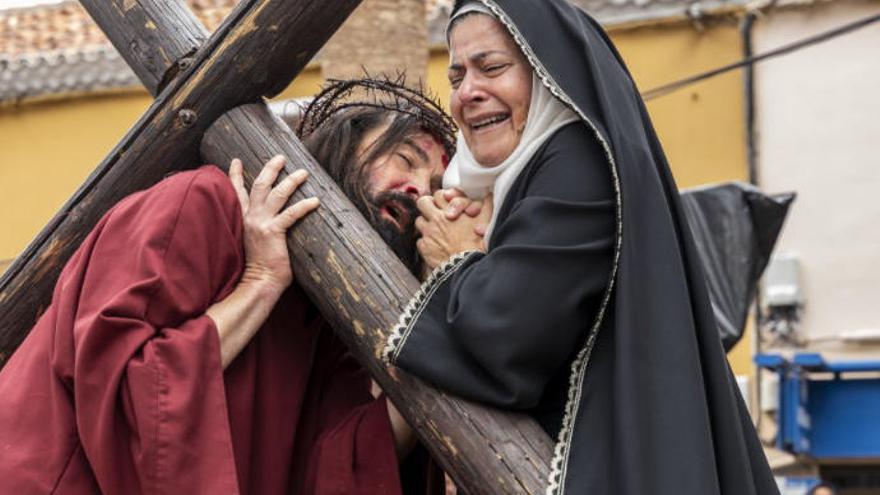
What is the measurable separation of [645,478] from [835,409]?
829 centimetres

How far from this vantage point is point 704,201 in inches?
376

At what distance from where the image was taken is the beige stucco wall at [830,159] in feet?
43.8

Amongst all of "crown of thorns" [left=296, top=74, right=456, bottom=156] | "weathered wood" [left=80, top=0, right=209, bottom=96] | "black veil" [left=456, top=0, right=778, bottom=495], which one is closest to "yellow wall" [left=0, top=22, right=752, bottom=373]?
"crown of thorns" [left=296, top=74, right=456, bottom=156]

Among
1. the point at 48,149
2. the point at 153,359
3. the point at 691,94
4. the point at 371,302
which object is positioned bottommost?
the point at 691,94

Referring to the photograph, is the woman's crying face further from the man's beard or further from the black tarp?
the black tarp

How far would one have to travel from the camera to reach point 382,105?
4.61 metres

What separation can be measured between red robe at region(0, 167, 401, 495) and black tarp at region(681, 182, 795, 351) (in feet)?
17.1

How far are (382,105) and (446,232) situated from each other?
73cm

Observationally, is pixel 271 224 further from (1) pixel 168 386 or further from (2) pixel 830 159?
(2) pixel 830 159

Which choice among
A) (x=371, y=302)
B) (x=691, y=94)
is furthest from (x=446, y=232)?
(x=691, y=94)

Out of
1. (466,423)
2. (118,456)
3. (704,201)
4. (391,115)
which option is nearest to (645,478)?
(466,423)

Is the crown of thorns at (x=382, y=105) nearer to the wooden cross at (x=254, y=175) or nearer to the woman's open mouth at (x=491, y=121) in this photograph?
the wooden cross at (x=254, y=175)

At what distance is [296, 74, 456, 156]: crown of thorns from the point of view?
15.0 ft

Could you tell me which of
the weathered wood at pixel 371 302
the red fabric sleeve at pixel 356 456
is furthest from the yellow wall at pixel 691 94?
the red fabric sleeve at pixel 356 456
